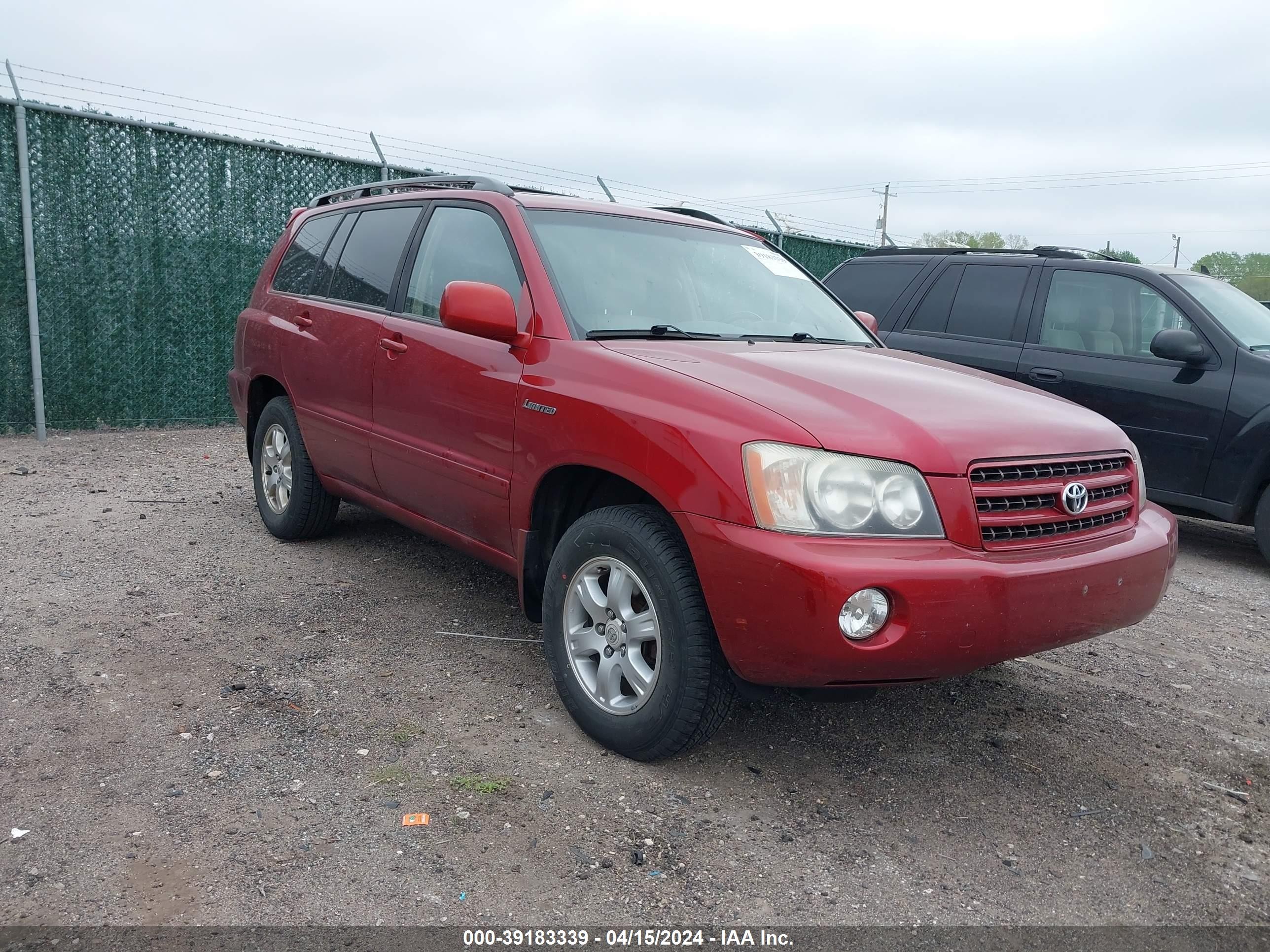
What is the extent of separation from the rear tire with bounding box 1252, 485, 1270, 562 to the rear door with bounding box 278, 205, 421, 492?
4.99m

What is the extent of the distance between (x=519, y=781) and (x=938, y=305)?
5.48m

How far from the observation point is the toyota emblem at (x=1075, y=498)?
9.71 feet

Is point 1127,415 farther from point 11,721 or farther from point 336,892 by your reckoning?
point 11,721

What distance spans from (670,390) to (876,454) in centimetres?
64

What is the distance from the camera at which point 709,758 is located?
10.6ft

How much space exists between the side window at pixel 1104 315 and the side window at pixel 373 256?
444cm

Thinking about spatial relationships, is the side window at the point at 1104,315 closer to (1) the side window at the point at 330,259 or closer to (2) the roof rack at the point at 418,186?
(2) the roof rack at the point at 418,186

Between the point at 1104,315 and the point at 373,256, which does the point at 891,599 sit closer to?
the point at 373,256

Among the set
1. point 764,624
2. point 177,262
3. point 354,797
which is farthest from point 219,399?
point 764,624

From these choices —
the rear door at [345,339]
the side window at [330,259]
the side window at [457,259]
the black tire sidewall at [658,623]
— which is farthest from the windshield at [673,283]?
the side window at [330,259]

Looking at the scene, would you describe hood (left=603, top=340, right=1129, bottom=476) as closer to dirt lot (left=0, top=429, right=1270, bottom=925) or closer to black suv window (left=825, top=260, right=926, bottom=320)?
dirt lot (left=0, top=429, right=1270, bottom=925)

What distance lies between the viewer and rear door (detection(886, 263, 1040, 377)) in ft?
22.8

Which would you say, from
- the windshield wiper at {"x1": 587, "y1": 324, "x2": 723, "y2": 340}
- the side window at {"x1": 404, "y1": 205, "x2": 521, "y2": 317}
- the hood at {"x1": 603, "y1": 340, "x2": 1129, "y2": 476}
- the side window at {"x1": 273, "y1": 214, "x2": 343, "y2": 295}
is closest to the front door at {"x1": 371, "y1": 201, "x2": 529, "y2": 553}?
the side window at {"x1": 404, "y1": 205, "x2": 521, "y2": 317}

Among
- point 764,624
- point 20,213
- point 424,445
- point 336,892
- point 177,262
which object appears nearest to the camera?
point 336,892
